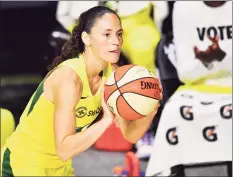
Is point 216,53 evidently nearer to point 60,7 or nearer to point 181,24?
point 181,24

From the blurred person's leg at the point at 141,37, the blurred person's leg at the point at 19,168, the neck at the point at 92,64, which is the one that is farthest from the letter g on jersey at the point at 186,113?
the neck at the point at 92,64

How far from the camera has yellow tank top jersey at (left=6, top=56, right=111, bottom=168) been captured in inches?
46.2

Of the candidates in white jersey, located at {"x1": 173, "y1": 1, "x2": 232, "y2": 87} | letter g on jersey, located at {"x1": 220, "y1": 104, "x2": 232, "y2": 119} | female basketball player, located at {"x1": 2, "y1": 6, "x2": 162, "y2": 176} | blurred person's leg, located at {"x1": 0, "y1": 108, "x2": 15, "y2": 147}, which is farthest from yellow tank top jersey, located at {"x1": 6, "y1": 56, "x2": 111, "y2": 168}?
white jersey, located at {"x1": 173, "y1": 1, "x2": 232, "y2": 87}

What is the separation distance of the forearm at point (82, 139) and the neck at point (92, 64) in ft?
0.40

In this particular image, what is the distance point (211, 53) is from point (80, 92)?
1277mm

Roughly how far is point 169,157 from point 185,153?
64 mm

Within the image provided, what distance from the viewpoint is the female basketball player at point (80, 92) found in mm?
1104

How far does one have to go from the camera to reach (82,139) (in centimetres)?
110

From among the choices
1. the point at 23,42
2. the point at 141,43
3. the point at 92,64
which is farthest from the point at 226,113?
the point at 23,42

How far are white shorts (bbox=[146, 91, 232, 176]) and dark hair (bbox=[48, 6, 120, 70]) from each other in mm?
1081

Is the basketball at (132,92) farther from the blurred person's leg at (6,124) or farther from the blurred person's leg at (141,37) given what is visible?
the blurred person's leg at (141,37)

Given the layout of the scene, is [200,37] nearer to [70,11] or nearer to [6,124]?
[70,11]

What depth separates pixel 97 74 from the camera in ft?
3.89

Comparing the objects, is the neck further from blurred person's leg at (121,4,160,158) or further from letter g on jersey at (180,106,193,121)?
blurred person's leg at (121,4,160,158)
